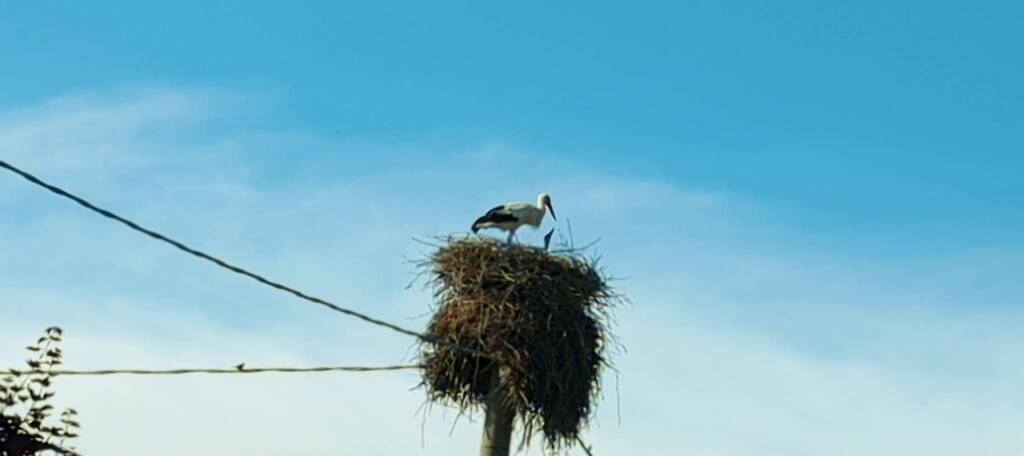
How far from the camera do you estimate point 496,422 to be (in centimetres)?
642

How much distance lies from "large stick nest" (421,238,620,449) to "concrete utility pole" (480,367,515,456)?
3 cm

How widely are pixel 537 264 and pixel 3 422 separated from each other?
2.81 meters

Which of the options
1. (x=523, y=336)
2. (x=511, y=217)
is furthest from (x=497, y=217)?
(x=523, y=336)

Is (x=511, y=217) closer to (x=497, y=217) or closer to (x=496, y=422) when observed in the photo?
(x=497, y=217)

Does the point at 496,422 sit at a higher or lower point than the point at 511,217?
lower

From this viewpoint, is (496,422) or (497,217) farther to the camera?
(497,217)

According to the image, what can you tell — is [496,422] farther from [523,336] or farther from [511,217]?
[511,217]

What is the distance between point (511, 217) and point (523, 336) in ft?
12.9

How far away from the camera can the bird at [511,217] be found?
1045 centimetres

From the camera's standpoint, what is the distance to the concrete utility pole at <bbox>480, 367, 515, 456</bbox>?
6.31 meters

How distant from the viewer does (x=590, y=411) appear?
693 cm

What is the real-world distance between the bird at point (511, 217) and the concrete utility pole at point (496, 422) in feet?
12.2

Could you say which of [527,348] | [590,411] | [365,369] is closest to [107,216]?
[365,369]

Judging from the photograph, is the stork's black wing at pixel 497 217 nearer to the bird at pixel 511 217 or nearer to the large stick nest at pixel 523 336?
the bird at pixel 511 217
